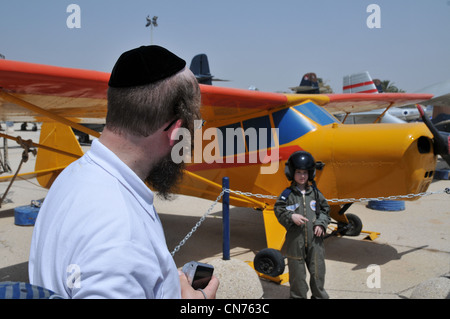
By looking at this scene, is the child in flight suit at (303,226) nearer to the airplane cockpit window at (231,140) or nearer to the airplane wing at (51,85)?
the airplane cockpit window at (231,140)

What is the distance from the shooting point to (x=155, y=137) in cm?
96

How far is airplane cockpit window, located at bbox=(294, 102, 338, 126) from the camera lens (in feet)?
17.1

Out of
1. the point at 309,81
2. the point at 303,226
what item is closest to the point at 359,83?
the point at 309,81

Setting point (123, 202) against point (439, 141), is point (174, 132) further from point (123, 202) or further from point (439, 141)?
point (439, 141)

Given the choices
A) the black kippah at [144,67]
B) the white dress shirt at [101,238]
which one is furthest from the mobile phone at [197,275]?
the black kippah at [144,67]

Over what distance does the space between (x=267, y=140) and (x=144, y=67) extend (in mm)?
4457

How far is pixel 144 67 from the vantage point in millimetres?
930

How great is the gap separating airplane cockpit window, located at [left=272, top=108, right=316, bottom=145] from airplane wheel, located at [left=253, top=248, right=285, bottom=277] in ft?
5.55

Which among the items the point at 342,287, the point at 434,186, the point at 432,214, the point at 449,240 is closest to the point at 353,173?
the point at 342,287

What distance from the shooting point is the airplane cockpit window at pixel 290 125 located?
5.10 meters

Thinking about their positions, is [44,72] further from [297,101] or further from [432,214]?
[432,214]

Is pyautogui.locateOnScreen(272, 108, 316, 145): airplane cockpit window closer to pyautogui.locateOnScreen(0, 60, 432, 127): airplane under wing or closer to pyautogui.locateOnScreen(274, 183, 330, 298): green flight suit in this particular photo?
pyautogui.locateOnScreen(0, 60, 432, 127): airplane under wing
